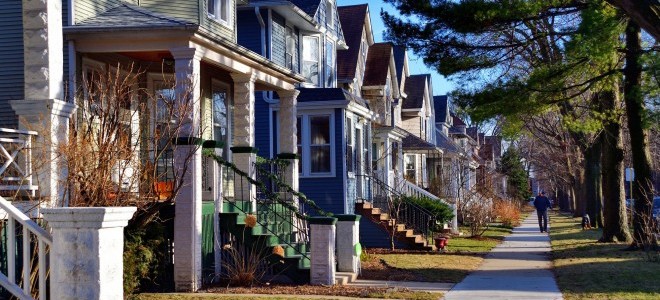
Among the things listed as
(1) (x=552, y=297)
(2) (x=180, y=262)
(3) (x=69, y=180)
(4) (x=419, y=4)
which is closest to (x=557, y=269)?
(1) (x=552, y=297)

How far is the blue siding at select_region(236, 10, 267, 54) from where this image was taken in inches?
877

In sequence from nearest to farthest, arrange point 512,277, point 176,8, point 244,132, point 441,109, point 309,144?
point 244,132 < point 512,277 < point 176,8 < point 309,144 < point 441,109

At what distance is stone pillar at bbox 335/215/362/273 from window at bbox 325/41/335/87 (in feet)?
39.4

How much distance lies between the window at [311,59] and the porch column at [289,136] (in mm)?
7603

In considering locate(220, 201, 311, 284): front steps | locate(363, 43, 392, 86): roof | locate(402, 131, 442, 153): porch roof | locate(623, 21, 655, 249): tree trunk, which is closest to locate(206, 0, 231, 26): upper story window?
locate(220, 201, 311, 284): front steps

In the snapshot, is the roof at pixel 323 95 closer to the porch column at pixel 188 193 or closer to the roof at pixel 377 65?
the porch column at pixel 188 193

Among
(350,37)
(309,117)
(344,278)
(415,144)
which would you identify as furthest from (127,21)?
(415,144)

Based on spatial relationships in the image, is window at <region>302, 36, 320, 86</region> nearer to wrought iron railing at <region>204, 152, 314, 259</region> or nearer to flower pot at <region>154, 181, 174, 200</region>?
wrought iron railing at <region>204, 152, 314, 259</region>

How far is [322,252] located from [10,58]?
6.07 m

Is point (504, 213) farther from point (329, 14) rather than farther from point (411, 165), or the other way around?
point (329, 14)

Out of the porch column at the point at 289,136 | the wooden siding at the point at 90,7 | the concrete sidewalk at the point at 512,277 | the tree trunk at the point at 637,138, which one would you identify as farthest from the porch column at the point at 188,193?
the tree trunk at the point at 637,138

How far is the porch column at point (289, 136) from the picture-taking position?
1766 cm

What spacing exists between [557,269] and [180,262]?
8.86 metres

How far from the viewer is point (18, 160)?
11031mm
